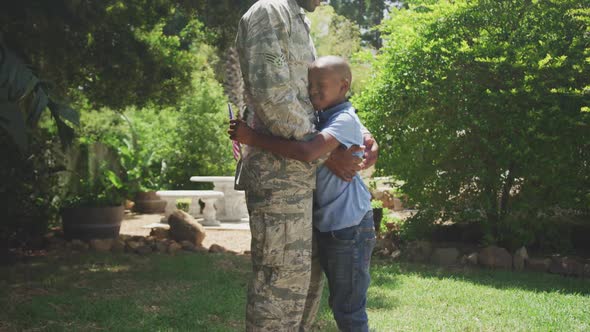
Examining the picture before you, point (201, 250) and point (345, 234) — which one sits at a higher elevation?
point (345, 234)

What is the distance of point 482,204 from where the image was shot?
25.6 feet

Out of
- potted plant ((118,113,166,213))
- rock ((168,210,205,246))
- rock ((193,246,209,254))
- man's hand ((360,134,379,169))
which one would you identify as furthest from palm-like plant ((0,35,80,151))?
potted plant ((118,113,166,213))

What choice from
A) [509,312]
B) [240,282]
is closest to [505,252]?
[509,312]

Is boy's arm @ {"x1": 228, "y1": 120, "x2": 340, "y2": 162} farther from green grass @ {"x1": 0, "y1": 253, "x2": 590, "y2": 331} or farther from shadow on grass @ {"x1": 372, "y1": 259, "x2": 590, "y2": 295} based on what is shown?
shadow on grass @ {"x1": 372, "y1": 259, "x2": 590, "y2": 295}

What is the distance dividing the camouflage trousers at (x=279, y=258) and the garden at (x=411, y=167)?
242 cm

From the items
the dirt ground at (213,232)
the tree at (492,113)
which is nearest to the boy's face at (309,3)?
the tree at (492,113)

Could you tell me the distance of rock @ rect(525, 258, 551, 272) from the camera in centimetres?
702

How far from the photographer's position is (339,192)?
2.95 meters

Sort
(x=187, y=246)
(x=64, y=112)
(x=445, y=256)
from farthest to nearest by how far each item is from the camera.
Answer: (x=187, y=246), (x=445, y=256), (x=64, y=112)

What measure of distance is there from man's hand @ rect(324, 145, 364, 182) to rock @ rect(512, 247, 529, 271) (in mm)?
4912

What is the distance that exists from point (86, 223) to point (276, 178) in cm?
686

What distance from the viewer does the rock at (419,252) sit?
770 centimetres

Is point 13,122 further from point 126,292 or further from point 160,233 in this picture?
point 160,233

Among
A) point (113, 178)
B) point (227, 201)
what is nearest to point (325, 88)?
point (113, 178)
